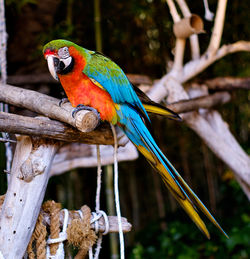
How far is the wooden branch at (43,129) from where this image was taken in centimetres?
85

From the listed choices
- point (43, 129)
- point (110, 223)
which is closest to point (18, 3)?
point (43, 129)

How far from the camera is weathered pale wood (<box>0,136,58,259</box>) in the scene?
2.86 ft

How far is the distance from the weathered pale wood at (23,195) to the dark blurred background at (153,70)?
935mm

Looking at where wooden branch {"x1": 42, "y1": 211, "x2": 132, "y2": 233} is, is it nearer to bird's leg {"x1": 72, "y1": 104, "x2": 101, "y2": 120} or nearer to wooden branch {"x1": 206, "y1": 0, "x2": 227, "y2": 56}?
bird's leg {"x1": 72, "y1": 104, "x2": 101, "y2": 120}

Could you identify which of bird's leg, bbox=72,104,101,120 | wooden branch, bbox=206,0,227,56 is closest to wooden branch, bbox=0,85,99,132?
bird's leg, bbox=72,104,101,120

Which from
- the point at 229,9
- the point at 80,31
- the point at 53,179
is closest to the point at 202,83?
the point at 229,9

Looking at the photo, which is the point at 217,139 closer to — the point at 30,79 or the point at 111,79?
the point at 111,79

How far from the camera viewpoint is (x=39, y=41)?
2.04 m

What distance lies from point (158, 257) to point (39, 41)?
1.56m

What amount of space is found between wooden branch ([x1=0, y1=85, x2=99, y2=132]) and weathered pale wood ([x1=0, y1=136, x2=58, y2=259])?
9 centimetres

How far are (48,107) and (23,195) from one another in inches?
9.7

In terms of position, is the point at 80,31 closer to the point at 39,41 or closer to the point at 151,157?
the point at 39,41

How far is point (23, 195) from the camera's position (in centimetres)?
90

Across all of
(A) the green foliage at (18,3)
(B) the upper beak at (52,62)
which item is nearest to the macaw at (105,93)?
(B) the upper beak at (52,62)
